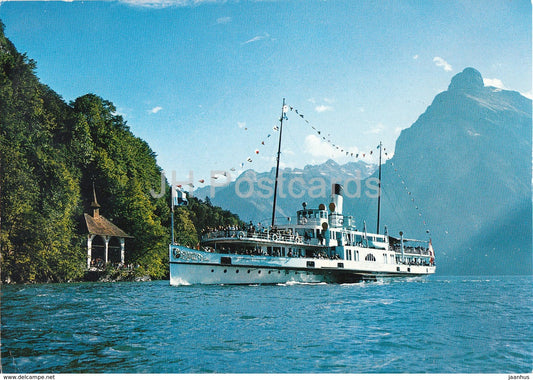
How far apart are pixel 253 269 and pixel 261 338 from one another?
2274 centimetres

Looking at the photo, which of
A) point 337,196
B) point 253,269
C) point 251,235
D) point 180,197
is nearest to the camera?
point 180,197

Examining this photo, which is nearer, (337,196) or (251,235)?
(251,235)

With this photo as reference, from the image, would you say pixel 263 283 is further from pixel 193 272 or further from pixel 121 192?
pixel 121 192

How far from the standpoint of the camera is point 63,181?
135 feet

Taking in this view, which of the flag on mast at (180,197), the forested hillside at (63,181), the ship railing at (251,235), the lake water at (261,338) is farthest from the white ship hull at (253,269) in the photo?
the lake water at (261,338)

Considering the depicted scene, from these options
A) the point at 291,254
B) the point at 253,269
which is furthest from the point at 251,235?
the point at 291,254

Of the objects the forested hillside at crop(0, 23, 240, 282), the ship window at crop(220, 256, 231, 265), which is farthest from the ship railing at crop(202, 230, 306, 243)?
the forested hillside at crop(0, 23, 240, 282)

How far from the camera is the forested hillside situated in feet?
116

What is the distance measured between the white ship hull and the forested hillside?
36.3 feet

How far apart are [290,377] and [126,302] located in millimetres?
16320

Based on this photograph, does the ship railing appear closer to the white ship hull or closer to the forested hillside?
the white ship hull

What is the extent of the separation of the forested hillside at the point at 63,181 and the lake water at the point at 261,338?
15277 mm

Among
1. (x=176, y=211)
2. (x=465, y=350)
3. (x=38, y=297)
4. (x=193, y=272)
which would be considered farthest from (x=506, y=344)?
(x=176, y=211)

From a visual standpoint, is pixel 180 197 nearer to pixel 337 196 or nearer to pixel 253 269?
pixel 253 269
